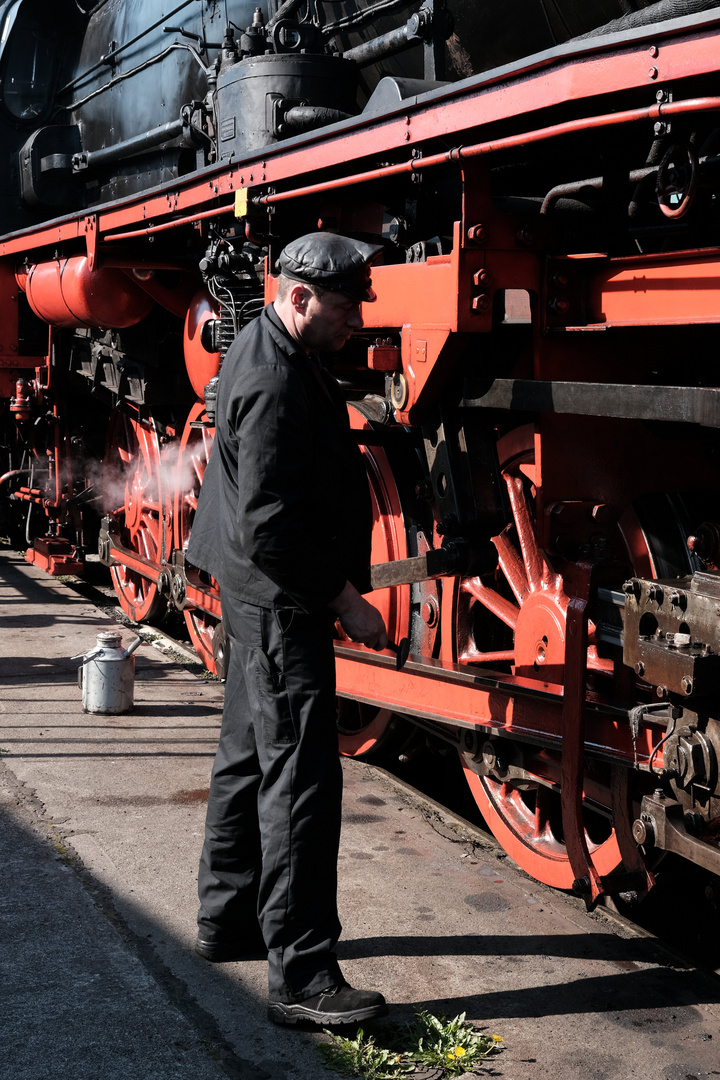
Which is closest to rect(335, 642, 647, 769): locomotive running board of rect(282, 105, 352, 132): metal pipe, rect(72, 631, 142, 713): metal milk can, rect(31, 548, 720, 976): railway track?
rect(31, 548, 720, 976): railway track

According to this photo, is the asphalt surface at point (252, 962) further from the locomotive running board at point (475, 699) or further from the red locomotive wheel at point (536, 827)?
the locomotive running board at point (475, 699)

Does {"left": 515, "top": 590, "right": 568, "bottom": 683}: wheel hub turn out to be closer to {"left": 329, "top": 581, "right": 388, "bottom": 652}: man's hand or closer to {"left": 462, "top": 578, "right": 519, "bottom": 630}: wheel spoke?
{"left": 462, "top": 578, "right": 519, "bottom": 630}: wheel spoke

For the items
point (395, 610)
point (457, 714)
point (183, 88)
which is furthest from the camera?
point (183, 88)

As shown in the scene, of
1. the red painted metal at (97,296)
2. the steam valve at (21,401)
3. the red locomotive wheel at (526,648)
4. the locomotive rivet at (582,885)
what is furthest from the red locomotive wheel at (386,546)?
the steam valve at (21,401)

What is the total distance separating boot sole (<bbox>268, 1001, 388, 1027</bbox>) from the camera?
224 centimetres

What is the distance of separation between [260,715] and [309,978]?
20.5 inches

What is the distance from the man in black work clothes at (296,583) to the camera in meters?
2.24

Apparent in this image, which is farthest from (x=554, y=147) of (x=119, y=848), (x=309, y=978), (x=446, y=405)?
(x=119, y=848)

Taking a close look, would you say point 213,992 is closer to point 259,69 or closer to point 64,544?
point 259,69

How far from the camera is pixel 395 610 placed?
364cm

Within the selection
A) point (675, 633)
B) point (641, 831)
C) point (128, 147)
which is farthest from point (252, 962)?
point (128, 147)

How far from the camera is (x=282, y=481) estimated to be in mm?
2234

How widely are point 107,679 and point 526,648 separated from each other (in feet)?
6.33

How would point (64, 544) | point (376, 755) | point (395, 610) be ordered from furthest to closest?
point (64, 544)
point (376, 755)
point (395, 610)
